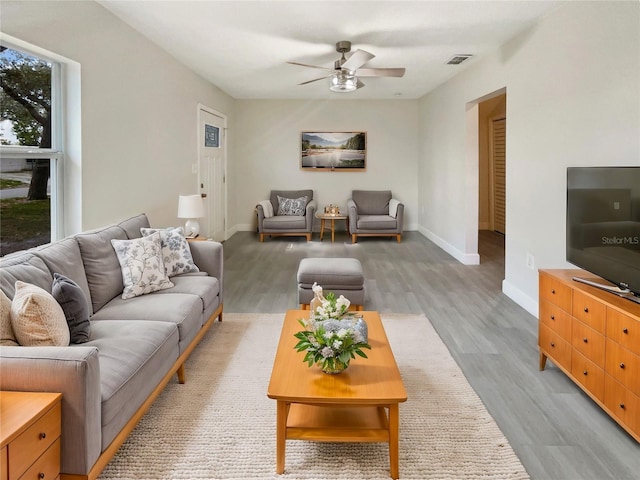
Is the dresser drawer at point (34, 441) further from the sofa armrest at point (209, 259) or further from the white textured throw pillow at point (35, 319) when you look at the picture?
the sofa armrest at point (209, 259)

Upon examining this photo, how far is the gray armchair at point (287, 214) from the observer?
7598 mm

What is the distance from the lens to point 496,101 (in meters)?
8.63

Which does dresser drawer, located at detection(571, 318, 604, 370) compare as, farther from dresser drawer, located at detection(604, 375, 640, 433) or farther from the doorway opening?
the doorway opening

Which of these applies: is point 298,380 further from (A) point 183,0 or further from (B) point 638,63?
(A) point 183,0

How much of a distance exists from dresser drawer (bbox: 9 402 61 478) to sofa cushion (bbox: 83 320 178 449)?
19 centimetres

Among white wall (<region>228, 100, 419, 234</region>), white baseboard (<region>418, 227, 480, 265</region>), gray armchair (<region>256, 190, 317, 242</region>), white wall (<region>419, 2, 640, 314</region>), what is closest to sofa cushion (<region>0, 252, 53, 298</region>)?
white wall (<region>419, 2, 640, 314</region>)

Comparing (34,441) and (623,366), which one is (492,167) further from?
(34,441)

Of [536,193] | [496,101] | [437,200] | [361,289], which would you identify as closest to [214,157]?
[437,200]

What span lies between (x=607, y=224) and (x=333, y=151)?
21.7 feet

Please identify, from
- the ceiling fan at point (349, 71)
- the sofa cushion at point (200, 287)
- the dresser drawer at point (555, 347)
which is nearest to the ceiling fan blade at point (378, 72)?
the ceiling fan at point (349, 71)

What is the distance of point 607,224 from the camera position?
234cm

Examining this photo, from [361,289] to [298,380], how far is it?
193cm

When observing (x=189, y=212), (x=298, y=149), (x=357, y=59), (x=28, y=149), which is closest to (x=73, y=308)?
(x=28, y=149)

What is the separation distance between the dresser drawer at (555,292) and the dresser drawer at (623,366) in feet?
1.29
